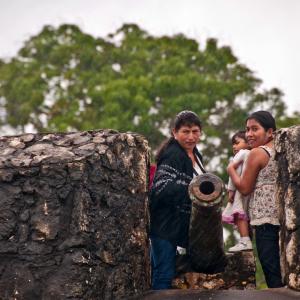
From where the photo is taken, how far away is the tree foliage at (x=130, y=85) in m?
20.5

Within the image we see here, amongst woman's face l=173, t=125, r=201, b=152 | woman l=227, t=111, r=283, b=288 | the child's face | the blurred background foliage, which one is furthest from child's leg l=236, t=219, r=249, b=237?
the blurred background foliage

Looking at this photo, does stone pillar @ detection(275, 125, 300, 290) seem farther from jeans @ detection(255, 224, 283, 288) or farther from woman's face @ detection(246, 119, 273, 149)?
woman's face @ detection(246, 119, 273, 149)

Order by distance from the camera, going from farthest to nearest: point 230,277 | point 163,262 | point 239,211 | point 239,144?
point 239,144, point 230,277, point 239,211, point 163,262

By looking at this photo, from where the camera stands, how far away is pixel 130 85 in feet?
68.9

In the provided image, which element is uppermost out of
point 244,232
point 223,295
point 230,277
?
point 244,232

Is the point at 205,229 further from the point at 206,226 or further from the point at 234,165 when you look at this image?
the point at 234,165

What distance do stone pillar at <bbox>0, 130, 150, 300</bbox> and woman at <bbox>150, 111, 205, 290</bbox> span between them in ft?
0.98

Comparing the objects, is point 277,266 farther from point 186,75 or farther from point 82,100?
point 82,100

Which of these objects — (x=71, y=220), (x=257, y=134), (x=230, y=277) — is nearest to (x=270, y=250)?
(x=230, y=277)

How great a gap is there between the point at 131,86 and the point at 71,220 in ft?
46.3

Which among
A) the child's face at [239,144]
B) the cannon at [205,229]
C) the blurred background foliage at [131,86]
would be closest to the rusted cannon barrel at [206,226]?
the cannon at [205,229]

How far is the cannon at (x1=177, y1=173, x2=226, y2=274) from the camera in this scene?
7152 mm

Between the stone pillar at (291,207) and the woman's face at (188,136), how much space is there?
0.81 metres

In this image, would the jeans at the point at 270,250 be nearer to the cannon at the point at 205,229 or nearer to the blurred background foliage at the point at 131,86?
the cannon at the point at 205,229
